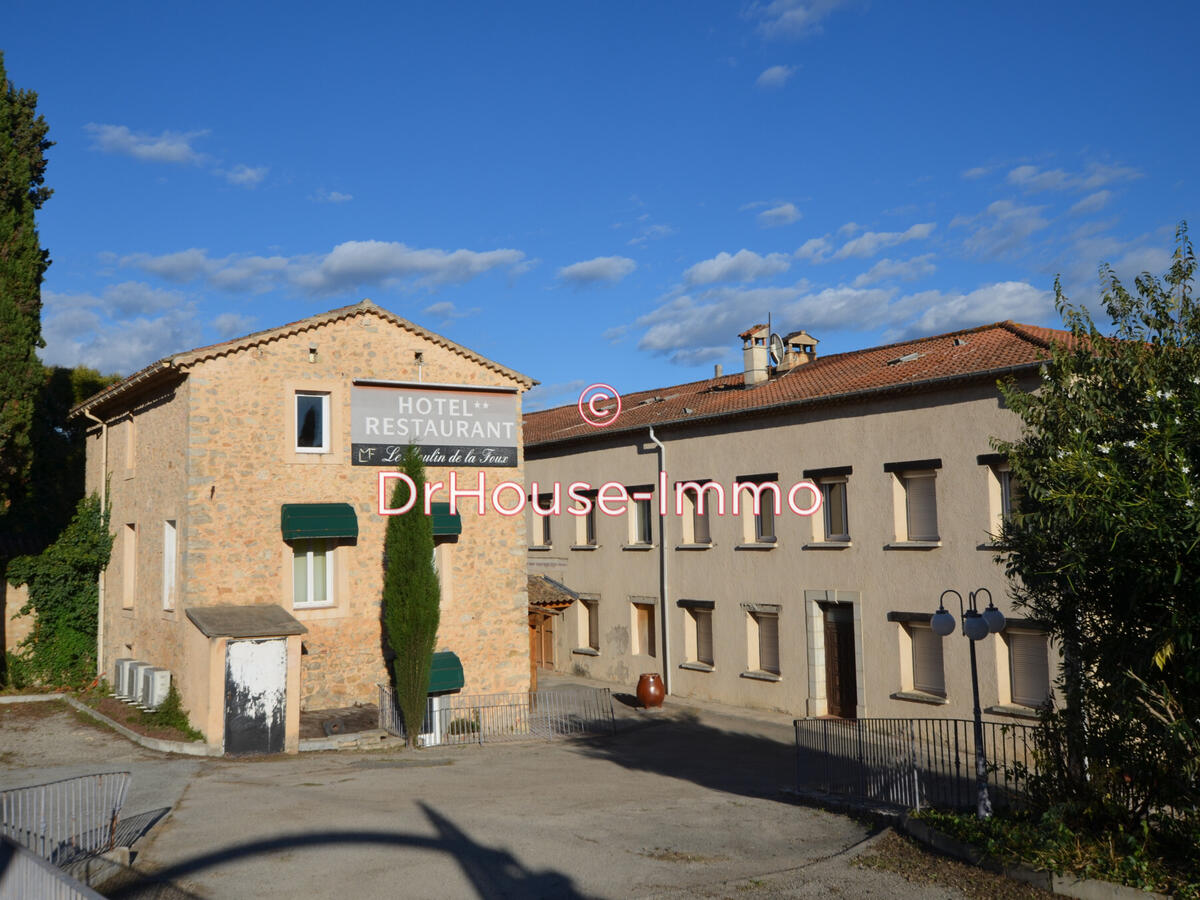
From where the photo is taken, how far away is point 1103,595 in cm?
867

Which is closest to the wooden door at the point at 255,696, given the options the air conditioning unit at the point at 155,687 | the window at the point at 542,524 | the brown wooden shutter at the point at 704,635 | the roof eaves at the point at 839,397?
the air conditioning unit at the point at 155,687

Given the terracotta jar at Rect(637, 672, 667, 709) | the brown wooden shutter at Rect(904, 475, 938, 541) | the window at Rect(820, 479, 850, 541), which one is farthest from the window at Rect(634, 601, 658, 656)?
the brown wooden shutter at Rect(904, 475, 938, 541)

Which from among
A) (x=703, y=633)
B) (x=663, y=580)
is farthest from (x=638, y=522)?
(x=703, y=633)

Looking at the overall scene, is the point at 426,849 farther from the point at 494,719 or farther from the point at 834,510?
the point at 834,510

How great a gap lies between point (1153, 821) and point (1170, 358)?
160 inches

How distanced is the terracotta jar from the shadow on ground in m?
12.8

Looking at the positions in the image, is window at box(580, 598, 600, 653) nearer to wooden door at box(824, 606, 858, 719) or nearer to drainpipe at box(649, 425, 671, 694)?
drainpipe at box(649, 425, 671, 694)

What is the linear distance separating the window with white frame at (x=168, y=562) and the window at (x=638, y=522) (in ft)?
40.8

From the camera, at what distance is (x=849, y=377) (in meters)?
23.2

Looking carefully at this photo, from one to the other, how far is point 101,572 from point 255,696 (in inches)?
357

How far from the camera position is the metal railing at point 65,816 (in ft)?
31.0

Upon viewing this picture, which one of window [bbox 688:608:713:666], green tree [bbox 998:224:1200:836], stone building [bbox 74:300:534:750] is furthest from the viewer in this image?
window [bbox 688:608:713:666]

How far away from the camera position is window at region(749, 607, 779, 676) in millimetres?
23938

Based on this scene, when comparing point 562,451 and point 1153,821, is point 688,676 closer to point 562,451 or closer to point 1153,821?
point 562,451
